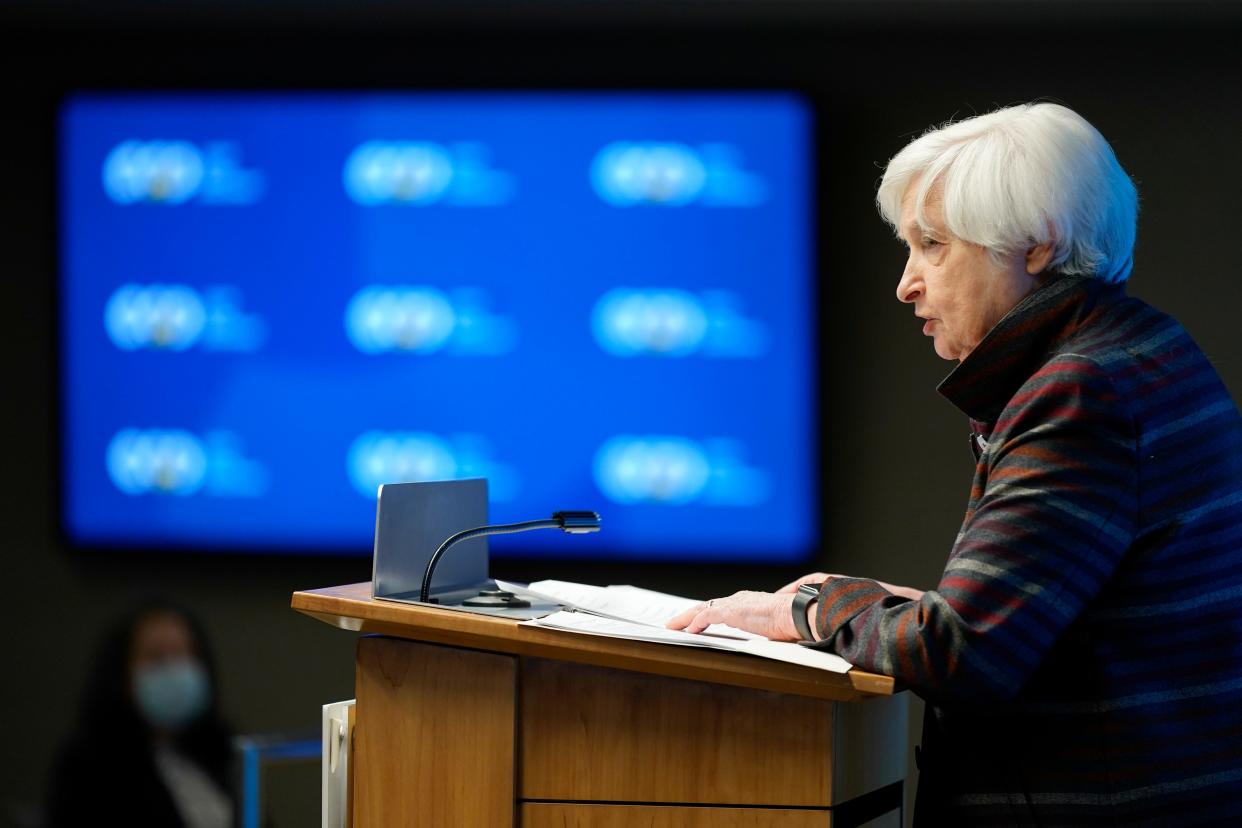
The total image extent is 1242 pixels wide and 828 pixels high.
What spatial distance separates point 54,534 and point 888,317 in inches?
102

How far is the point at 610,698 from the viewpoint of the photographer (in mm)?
1556

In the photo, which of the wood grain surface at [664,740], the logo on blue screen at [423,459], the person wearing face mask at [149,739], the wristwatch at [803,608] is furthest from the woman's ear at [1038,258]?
the person wearing face mask at [149,739]

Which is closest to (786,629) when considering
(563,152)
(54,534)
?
(563,152)

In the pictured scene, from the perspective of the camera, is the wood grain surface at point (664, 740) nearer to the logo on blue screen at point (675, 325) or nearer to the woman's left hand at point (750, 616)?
the woman's left hand at point (750, 616)

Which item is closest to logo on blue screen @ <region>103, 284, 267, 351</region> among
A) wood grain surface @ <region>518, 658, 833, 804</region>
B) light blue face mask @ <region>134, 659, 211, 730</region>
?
light blue face mask @ <region>134, 659, 211, 730</region>

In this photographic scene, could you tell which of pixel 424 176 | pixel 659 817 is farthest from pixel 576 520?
pixel 424 176

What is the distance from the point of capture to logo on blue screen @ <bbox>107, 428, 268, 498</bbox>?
3.70 meters

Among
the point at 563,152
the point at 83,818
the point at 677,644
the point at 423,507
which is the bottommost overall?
the point at 83,818

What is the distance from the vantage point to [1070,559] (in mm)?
1273

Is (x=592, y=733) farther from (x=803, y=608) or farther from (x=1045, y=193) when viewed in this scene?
(x=1045, y=193)

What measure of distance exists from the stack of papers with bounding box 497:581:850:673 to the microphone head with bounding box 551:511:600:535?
0.28 feet

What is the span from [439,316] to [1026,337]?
2475mm

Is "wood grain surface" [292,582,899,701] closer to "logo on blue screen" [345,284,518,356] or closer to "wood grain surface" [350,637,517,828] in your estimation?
"wood grain surface" [350,637,517,828]

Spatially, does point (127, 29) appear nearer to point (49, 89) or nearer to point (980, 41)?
point (49, 89)
